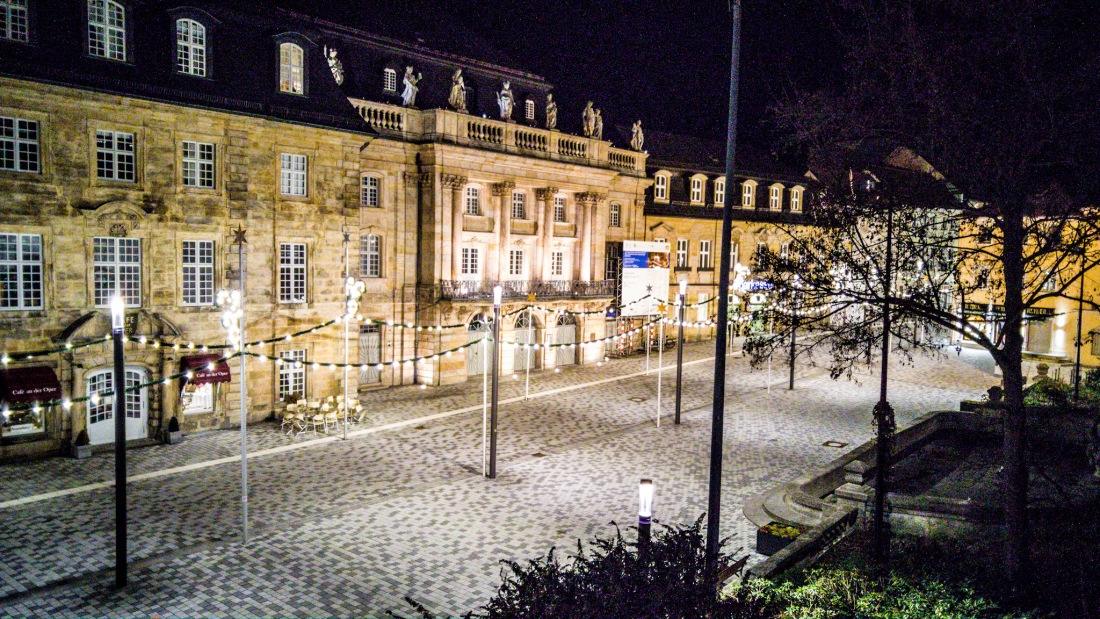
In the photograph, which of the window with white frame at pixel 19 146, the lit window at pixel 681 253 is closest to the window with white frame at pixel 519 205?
the lit window at pixel 681 253

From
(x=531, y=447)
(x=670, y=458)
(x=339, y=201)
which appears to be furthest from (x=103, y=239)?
(x=670, y=458)

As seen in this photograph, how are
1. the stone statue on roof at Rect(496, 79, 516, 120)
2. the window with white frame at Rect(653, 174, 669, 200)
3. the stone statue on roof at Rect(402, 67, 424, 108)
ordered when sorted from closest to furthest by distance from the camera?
the stone statue on roof at Rect(402, 67, 424, 108) < the stone statue on roof at Rect(496, 79, 516, 120) < the window with white frame at Rect(653, 174, 669, 200)

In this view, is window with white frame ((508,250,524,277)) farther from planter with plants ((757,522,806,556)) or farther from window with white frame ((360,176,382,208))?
planter with plants ((757,522,806,556))

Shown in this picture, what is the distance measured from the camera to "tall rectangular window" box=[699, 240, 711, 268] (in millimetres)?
55688

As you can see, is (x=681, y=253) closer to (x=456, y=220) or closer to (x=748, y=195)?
(x=748, y=195)

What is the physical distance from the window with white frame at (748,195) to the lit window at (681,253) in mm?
8878

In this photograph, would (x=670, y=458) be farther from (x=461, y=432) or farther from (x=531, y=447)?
(x=461, y=432)

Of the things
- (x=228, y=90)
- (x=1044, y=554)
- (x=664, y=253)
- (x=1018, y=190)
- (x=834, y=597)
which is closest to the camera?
(x=834, y=597)

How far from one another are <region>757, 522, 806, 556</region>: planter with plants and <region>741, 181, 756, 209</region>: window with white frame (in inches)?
1847

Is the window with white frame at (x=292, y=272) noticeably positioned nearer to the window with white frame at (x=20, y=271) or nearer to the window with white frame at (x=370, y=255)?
the window with white frame at (x=370, y=255)

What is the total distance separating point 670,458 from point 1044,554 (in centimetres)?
1158

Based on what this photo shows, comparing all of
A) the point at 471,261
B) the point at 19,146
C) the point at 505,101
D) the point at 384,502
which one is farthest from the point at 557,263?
the point at 19,146

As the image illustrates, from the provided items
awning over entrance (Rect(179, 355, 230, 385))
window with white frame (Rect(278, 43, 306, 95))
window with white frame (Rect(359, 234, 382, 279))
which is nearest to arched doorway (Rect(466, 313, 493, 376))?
window with white frame (Rect(359, 234, 382, 279))

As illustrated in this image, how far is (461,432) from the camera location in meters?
26.7
